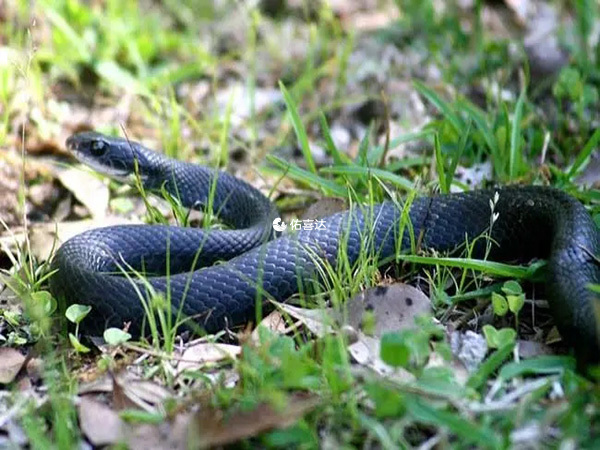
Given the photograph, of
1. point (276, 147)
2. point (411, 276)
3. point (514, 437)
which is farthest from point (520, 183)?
point (514, 437)

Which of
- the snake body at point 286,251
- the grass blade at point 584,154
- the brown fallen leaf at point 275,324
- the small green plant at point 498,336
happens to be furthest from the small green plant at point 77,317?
the grass blade at point 584,154

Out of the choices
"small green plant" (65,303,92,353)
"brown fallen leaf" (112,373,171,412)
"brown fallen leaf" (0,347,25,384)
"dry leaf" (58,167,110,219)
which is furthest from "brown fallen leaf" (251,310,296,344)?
"dry leaf" (58,167,110,219)

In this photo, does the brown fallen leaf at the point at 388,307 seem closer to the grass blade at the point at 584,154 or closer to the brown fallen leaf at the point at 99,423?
the brown fallen leaf at the point at 99,423

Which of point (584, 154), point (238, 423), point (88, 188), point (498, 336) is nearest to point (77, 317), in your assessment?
point (238, 423)

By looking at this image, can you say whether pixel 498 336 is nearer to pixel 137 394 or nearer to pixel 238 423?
pixel 238 423

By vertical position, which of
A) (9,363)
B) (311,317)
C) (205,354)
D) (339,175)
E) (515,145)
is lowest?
(9,363)

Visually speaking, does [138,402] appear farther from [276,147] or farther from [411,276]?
[276,147]
